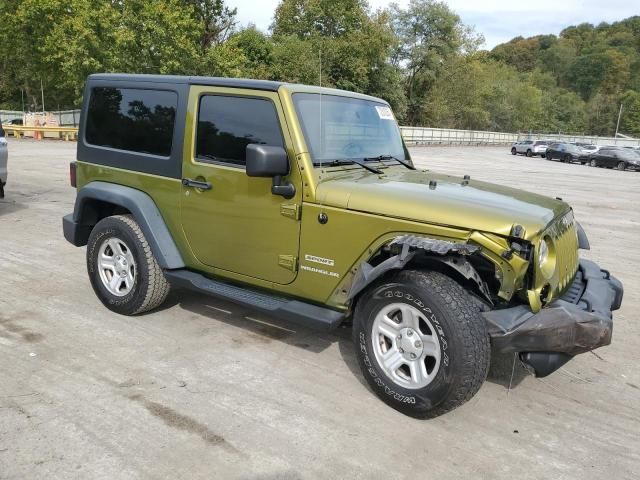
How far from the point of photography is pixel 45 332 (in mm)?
4402

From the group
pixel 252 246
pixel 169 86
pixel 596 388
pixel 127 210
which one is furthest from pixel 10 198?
pixel 596 388

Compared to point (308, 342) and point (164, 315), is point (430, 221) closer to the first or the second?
point (308, 342)

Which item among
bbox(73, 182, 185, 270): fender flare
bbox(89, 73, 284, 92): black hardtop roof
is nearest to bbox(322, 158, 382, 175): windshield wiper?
bbox(89, 73, 284, 92): black hardtop roof

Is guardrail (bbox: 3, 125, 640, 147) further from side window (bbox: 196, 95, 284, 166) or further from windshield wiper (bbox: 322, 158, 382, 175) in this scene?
windshield wiper (bbox: 322, 158, 382, 175)

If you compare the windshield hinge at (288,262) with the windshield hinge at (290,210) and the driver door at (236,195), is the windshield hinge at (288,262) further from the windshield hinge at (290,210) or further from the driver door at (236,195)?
the windshield hinge at (290,210)

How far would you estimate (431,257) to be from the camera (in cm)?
326

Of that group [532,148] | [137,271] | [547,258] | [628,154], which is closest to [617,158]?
[628,154]

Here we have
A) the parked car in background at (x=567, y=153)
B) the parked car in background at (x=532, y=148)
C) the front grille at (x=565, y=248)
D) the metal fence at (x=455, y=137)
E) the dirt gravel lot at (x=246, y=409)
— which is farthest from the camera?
the metal fence at (x=455, y=137)

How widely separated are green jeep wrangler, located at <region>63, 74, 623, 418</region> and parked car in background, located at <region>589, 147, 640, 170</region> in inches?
1293

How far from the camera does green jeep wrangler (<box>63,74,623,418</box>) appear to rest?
3.11 meters

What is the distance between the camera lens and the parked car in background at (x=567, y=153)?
120 feet

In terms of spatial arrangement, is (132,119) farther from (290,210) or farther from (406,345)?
(406,345)

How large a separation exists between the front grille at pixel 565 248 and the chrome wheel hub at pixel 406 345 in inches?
36.2

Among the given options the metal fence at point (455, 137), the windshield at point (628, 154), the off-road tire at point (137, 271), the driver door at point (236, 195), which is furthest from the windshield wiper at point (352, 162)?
the metal fence at point (455, 137)
